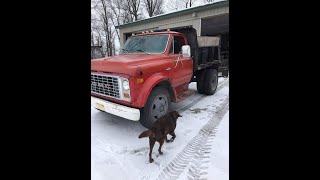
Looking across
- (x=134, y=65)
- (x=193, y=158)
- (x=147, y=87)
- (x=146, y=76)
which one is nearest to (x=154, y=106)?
(x=147, y=87)

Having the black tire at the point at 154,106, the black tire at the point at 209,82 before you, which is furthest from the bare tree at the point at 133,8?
the black tire at the point at 154,106

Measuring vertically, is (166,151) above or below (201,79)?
below

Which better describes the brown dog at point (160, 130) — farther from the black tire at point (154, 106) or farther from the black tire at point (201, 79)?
the black tire at point (201, 79)

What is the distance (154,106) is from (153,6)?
3507 cm

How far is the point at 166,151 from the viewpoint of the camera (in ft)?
10.1

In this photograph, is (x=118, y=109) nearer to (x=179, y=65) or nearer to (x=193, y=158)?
A: (x=193, y=158)

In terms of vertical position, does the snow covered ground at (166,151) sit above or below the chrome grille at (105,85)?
below

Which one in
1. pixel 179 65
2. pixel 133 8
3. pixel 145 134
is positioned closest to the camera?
pixel 145 134

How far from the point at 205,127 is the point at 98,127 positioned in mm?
2296

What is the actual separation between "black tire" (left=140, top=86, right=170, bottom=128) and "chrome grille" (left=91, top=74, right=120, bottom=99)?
596 mm

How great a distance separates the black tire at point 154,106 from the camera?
3575mm
